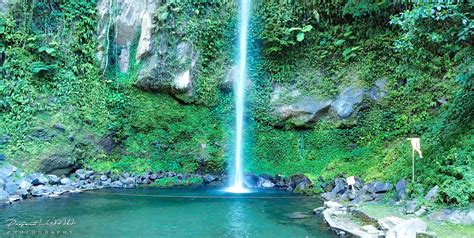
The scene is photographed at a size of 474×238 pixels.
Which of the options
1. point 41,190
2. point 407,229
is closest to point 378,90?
point 407,229

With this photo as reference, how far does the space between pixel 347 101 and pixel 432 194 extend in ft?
23.6

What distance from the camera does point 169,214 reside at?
375 inches

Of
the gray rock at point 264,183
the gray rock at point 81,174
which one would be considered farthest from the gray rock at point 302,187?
the gray rock at point 81,174

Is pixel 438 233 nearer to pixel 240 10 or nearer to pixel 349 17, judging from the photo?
pixel 349 17

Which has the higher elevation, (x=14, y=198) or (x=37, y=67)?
(x=37, y=67)

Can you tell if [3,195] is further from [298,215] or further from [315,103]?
[315,103]

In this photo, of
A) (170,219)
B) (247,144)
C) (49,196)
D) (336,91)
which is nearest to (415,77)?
(336,91)

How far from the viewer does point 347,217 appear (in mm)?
8750

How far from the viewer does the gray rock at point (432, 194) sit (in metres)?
8.10

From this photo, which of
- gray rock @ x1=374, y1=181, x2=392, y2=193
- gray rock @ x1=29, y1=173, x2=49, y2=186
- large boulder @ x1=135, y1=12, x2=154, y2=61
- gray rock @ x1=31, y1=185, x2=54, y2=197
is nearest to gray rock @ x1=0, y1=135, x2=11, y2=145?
gray rock @ x1=29, y1=173, x2=49, y2=186

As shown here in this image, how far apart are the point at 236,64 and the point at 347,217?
9047mm

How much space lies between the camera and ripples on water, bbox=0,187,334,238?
25.9ft

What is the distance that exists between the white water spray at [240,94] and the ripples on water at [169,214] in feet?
8.90
